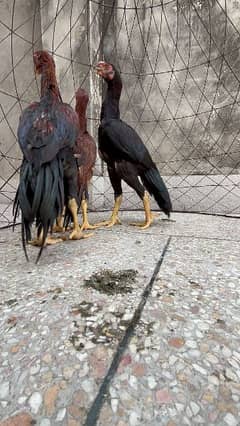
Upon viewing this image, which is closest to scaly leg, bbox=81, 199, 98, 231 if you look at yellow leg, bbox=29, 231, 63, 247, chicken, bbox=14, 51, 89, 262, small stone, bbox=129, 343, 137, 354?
yellow leg, bbox=29, 231, 63, 247

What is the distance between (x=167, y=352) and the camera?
734 mm

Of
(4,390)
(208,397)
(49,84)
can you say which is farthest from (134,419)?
(49,84)

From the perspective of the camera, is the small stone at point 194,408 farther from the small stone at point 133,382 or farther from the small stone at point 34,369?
the small stone at point 34,369

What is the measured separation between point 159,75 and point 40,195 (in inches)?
76.5

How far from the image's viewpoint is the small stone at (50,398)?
61 centimetres

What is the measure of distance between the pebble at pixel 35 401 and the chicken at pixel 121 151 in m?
1.35

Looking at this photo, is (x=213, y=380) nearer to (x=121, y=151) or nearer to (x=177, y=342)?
(x=177, y=342)

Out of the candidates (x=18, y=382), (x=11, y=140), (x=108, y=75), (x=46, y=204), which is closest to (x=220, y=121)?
(x=108, y=75)

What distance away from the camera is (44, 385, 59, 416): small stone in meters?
0.61

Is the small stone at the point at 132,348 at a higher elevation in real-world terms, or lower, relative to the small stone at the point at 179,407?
higher

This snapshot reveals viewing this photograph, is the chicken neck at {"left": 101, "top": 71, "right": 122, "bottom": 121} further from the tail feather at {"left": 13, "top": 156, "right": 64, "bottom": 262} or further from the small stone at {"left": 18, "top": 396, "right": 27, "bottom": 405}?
the small stone at {"left": 18, "top": 396, "right": 27, "bottom": 405}

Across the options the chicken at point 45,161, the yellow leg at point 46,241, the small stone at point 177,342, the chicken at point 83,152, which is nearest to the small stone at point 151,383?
the small stone at point 177,342

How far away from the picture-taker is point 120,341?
0.77 m

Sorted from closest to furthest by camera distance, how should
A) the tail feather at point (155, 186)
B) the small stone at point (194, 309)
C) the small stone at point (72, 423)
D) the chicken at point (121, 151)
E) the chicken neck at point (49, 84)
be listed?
the small stone at point (72, 423) < the small stone at point (194, 309) < the chicken neck at point (49, 84) < the chicken at point (121, 151) < the tail feather at point (155, 186)
